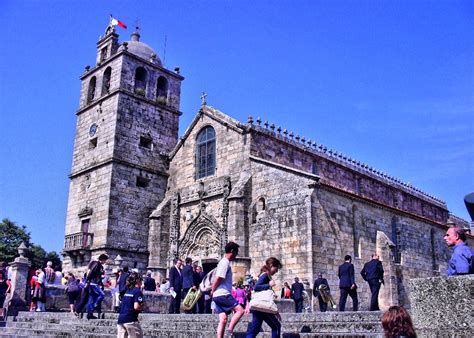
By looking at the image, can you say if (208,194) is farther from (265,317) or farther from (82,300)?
(265,317)

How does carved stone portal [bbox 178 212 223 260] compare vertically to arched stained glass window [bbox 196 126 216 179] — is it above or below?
below

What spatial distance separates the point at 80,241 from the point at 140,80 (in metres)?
10.3

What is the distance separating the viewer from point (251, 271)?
21.1 meters

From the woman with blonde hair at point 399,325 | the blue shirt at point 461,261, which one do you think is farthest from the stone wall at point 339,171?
the woman with blonde hair at point 399,325

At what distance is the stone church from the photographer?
2030 cm

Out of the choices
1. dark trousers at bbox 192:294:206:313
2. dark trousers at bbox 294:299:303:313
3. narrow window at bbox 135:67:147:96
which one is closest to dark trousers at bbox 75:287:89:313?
dark trousers at bbox 192:294:206:313

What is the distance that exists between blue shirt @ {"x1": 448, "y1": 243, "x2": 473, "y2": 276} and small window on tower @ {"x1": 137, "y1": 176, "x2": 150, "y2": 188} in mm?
22936

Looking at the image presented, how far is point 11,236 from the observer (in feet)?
152

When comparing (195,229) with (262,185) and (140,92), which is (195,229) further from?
(140,92)

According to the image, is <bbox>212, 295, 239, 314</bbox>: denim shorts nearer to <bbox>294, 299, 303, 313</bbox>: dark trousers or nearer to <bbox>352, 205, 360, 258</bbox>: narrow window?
<bbox>294, 299, 303, 313</bbox>: dark trousers

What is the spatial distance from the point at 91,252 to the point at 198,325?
1549 centimetres

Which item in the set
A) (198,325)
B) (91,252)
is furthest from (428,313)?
(91,252)

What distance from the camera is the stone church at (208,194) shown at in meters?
20.3

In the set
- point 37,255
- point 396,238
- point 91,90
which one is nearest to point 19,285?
point 91,90
